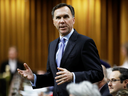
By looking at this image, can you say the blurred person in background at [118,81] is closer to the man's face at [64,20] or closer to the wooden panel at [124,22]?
the man's face at [64,20]

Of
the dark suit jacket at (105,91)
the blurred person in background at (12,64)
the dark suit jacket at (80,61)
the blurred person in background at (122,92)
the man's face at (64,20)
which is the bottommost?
the blurred person in background at (12,64)

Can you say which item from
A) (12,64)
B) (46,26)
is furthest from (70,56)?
(46,26)

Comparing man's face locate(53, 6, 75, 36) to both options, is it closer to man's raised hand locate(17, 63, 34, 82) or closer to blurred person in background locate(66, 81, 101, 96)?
man's raised hand locate(17, 63, 34, 82)

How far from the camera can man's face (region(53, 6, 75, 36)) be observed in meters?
2.01

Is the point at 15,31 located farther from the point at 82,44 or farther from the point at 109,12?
the point at 82,44

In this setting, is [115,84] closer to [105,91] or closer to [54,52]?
[105,91]

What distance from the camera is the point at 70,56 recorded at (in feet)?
6.49

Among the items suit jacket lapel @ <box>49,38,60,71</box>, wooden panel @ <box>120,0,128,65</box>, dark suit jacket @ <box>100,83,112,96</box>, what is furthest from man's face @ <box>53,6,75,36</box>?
wooden panel @ <box>120,0,128,65</box>

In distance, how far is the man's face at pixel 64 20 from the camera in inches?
79.3

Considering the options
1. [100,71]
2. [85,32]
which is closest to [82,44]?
[100,71]

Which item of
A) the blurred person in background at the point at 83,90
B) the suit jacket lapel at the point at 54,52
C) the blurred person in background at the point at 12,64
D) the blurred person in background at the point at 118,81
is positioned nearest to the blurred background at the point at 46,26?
the blurred person in background at the point at 12,64

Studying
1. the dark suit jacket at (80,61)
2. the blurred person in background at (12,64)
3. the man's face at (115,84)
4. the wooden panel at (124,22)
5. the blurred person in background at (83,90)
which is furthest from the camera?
the wooden panel at (124,22)

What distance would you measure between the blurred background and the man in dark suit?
18.8ft

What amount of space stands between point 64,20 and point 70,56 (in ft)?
1.05
